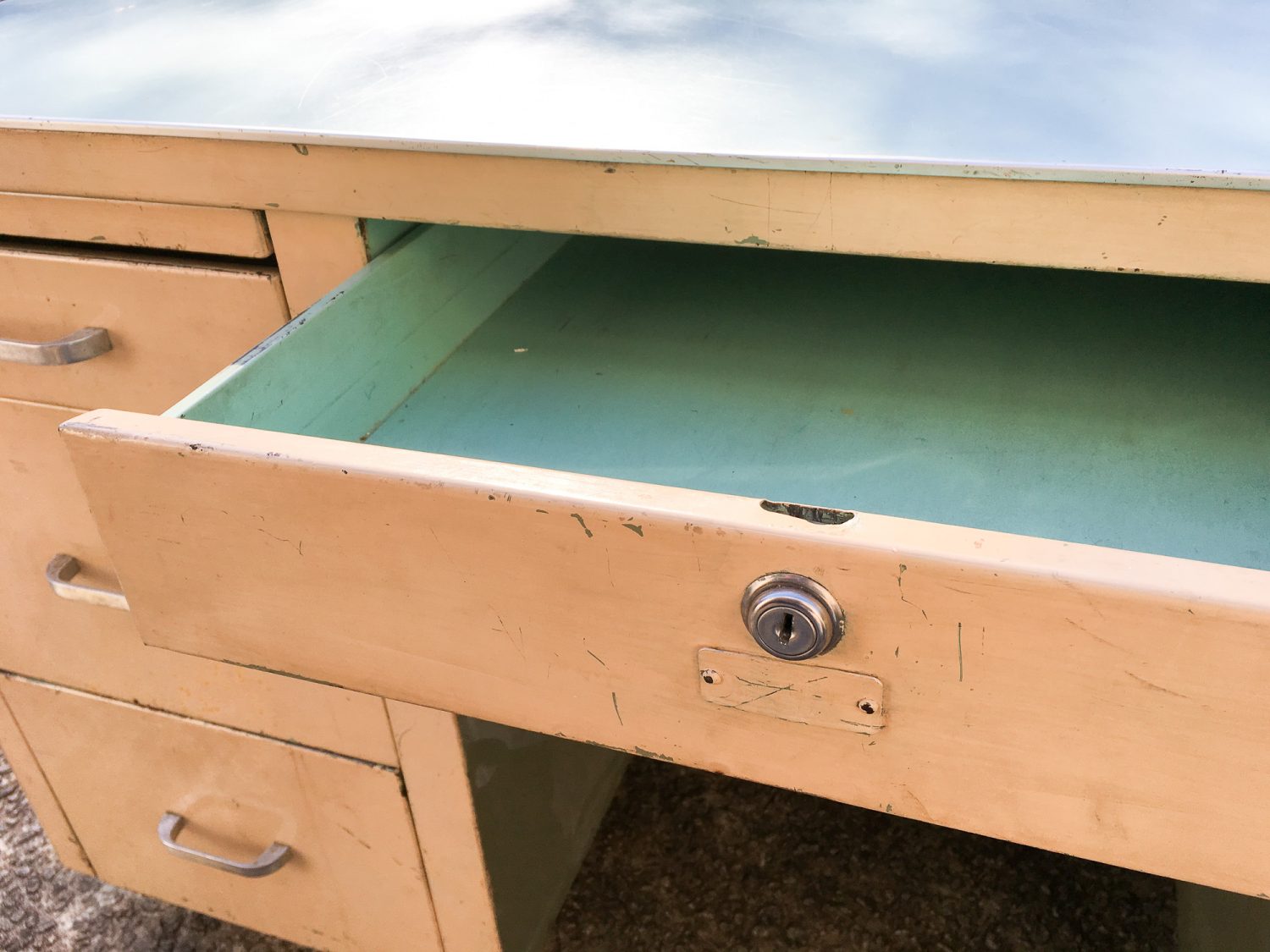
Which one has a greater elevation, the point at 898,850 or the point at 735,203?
the point at 735,203

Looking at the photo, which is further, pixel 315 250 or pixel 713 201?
pixel 315 250

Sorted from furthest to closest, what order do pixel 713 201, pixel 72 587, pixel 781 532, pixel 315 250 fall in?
pixel 72 587 → pixel 315 250 → pixel 713 201 → pixel 781 532

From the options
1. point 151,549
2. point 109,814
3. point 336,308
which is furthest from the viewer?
point 109,814

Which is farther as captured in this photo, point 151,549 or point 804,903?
point 804,903

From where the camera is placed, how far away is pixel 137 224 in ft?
1.96

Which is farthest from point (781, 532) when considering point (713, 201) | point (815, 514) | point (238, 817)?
point (238, 817)

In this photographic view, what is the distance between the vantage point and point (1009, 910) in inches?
33.1

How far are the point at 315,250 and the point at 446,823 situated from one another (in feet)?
1.18

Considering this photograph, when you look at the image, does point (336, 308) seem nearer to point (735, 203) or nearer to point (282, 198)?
point (282, 198)

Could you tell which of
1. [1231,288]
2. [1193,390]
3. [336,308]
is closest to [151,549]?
[336,308]

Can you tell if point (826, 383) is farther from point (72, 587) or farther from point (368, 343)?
point (72, 587)

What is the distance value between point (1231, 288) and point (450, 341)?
0.50m


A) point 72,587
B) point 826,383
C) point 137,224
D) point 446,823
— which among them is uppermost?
point 137,224

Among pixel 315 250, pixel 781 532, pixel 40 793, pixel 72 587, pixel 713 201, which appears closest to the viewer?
pixel 781 532
